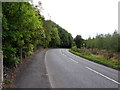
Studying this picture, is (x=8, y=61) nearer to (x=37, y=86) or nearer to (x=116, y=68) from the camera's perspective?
(x=37, y=86)

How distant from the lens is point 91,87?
7148 millimetres

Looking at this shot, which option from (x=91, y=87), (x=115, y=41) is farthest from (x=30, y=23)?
(x=115, y=41)

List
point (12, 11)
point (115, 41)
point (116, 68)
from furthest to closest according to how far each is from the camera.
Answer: point (115, 41)
point (116, 68)
point (12, 11)

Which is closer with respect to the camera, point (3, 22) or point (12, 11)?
point (3, 22)

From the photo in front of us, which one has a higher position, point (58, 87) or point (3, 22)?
point (3, 22)

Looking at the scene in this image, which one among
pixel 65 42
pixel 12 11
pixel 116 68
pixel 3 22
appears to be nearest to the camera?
pixel 3 22

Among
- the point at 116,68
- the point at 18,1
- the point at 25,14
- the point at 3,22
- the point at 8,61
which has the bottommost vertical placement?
the point at 116,68

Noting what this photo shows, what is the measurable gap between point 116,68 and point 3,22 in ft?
34.9

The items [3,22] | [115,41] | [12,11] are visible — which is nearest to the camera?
[3,22]

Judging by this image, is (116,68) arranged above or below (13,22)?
below

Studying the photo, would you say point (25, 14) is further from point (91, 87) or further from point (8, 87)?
point (91, 87)

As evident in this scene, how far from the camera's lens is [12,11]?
8.45 m

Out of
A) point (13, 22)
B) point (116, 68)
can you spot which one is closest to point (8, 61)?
point (13, 22)

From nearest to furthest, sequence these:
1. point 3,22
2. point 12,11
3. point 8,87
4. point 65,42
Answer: point 8,87, point 3,22, point 12,11, point 65,42
